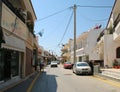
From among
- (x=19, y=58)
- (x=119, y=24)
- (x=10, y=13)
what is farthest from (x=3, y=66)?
(x=119, y=24)

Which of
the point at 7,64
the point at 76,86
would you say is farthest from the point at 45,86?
the point at 7,64

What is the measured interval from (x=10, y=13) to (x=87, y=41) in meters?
42.7

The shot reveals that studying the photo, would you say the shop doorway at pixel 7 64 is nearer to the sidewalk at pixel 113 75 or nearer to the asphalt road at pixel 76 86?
the asphalt road at pixel 76 86

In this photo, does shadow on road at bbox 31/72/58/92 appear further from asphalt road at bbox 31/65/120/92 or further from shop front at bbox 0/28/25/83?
shop front at bbox 0/28/25/83

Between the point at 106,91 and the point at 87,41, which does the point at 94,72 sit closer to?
the point at 106,91

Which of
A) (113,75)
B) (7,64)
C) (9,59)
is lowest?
(113,75)

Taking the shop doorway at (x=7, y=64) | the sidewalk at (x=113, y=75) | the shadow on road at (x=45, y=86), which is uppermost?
the shop doorway at (x=7, y=64)

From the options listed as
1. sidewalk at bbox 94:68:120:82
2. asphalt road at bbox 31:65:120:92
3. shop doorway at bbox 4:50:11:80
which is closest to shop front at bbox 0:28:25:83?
shop doorway at bbox 4:50:11:80

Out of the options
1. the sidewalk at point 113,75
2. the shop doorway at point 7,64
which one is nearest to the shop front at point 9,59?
the shop doorway at point 7,64

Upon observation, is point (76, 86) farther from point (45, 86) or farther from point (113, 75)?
point (113, 75)

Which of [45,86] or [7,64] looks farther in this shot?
[7,64]

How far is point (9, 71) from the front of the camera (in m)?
21.5

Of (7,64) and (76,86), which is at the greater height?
(7,64)

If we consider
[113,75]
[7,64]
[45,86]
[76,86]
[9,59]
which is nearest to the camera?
[76,86]
